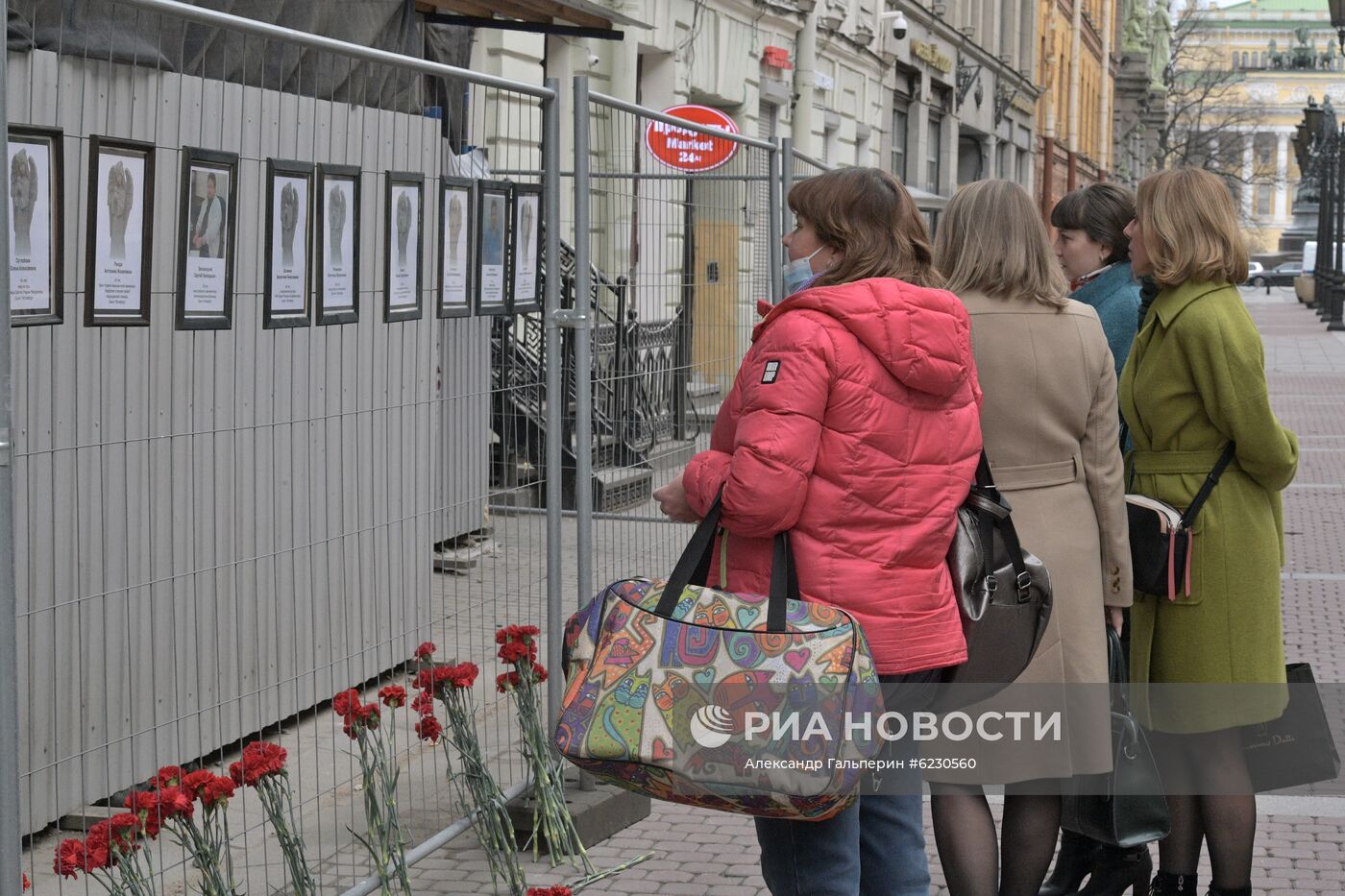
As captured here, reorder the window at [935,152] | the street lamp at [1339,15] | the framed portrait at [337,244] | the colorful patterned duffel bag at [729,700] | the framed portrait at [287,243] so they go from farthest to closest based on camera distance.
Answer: the window at [935,152] → the street lamp at [1339,15] → the framed portrait at [337,244] → the framed portrait at [287,243] → the colorful patterned duffel bag at [729,700]

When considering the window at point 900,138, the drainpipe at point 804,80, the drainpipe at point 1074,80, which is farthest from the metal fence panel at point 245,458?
the drainpipe at point 1074,80

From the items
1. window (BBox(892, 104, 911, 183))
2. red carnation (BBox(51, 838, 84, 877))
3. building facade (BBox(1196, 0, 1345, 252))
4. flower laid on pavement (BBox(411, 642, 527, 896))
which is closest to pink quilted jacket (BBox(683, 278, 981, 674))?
red carnation (BBox(51, 838, 84, 877))

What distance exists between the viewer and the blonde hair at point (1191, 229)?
4.09 meters

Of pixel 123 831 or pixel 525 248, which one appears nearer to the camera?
pixel 123 831

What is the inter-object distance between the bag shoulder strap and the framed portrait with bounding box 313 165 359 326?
197 centimetres

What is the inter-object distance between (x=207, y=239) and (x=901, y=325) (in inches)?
54.7

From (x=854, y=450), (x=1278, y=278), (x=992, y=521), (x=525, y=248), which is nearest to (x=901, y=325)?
(x=854, y=450)

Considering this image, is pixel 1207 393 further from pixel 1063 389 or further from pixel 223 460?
pixel 223 460

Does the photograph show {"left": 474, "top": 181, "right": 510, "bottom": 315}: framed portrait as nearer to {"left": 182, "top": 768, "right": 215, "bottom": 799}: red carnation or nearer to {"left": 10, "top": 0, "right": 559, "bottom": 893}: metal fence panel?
{"left": 10, "top": 0, "right": 559, "bottom": 893}: metal fence panel

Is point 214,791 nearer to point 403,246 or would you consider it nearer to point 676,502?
point 676,502

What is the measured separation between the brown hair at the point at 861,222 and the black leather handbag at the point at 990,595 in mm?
477

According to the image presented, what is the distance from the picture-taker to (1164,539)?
4078 mm

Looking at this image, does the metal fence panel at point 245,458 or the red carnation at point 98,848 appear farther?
the metal fence panel at point 245,458

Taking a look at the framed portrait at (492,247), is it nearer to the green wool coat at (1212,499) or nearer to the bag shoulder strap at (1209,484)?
the green wool coat at (1212,499)
